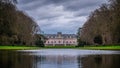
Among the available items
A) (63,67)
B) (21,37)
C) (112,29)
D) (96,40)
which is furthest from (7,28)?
(96,40)

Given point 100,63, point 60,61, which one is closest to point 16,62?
point 60,61

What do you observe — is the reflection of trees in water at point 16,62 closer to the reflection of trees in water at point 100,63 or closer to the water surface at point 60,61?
the water surface at point 60,61

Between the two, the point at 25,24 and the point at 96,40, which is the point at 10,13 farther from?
the point at 96,40

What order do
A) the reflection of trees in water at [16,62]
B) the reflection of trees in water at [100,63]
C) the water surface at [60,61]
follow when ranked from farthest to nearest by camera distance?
the water surface at [60,61]
the reflection of trees in water at [16,62]
the reflection of trees in water at [100,63]

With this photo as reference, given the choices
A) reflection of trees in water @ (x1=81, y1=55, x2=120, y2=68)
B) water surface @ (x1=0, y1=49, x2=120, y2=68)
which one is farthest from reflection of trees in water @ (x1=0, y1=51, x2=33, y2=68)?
reflection of trees in water @ (x1=81, y1=55, x2=120, y2=68)

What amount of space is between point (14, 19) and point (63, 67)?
37.7 m

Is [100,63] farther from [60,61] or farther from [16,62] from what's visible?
[16,62]

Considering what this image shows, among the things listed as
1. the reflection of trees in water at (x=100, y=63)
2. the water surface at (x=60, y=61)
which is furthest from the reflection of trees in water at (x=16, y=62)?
the reflection of trees in water at (x=100, y=63)

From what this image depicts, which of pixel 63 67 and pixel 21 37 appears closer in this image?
pixel 63 67

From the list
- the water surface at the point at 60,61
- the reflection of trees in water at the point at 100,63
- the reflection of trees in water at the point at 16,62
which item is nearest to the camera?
the reflection of trees in water at the point at 100,63

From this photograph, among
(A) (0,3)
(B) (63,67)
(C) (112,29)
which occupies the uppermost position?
(A) (0,3)

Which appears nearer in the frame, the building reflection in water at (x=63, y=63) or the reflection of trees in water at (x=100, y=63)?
the reflection of trees in water at (x=100, y=63)

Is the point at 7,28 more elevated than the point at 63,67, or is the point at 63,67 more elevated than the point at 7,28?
the point at 7,28

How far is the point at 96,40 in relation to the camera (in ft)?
380
